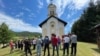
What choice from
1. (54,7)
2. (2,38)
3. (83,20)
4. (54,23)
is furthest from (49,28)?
(2,38)

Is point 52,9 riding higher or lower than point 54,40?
higher

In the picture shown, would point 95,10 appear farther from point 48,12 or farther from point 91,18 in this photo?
point 48,12

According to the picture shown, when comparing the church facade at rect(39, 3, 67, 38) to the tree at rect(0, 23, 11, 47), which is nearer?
the church facade at rect(39, 3, 67, 38)

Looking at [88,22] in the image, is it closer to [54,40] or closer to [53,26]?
[53,26]

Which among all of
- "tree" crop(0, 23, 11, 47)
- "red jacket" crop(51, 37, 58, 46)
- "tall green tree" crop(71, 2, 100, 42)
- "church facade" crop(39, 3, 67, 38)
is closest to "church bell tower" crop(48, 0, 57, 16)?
"church facade" crop(39, 3, 67, 38)

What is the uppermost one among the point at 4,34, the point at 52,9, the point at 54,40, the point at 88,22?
the point at 52,9

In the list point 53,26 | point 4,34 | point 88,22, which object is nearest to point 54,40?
point 53,26

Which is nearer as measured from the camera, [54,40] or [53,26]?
[54,40]

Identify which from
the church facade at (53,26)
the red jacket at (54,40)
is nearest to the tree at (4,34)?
the church facade at (53,26)

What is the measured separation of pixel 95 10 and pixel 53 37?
48.6 m

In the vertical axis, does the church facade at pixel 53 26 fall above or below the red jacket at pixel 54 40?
above

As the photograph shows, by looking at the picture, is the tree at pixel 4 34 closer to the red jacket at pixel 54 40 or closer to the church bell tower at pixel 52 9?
the church bell tower at pixel 52 9

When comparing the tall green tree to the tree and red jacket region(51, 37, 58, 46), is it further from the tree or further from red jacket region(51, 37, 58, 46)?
red jacket region(51, 37, 58, 46)

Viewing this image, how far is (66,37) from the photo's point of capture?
26922 mm
